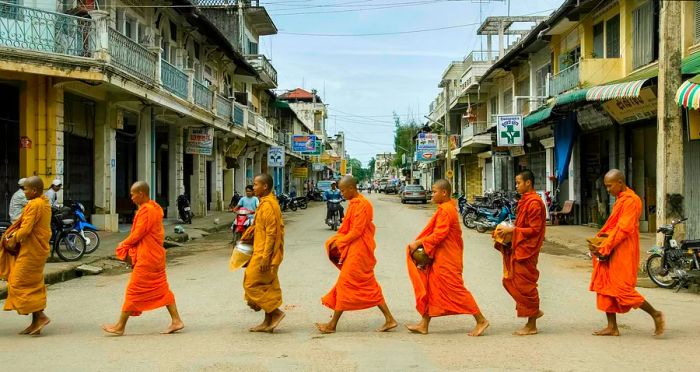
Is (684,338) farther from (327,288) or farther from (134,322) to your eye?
(134,322)

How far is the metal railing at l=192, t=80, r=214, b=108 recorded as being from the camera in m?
21.3

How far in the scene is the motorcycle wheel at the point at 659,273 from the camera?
9.23m

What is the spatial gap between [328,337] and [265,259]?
1.00 meters

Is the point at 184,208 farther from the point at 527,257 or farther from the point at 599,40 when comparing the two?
the point at 527,257

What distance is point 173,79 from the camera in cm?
1872

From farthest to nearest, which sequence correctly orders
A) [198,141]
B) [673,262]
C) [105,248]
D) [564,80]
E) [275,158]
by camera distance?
[275,158] < [198,141] < [564,80] < [105,248] < [673,262]

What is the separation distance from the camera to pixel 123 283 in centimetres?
1013

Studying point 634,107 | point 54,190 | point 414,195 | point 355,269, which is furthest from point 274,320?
point 414,195

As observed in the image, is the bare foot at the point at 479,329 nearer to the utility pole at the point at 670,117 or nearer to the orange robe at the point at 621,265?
the orange robe at the point at 621,265

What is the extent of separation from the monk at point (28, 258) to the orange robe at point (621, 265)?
5.74 m

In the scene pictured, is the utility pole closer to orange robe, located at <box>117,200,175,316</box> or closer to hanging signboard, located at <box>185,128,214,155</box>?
orange robe, located at <box>117,200,175,316</box>

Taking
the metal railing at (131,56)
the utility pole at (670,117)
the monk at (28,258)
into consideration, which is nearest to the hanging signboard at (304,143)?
the metal railing at (131,56)

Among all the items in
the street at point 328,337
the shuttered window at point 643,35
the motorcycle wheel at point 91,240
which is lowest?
the street at point 328,337

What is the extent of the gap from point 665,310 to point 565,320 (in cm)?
159
